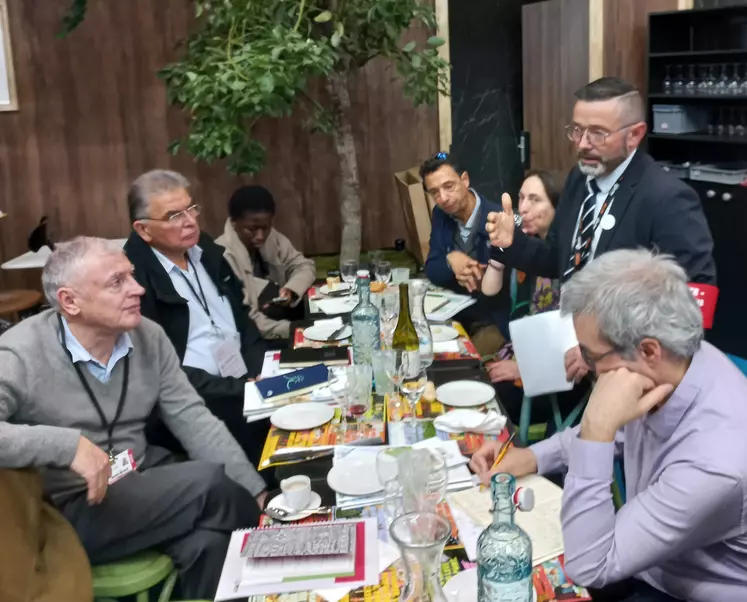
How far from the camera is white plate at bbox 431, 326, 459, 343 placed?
2.69 meters

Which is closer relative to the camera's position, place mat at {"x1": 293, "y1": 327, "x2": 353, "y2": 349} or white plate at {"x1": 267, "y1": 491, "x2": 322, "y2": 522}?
white plate at {"x1": 267, "y1": 491, "x2": 322, "y2": 522}

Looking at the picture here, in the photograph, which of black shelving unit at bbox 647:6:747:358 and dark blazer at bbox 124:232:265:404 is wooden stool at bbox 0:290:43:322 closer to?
dark blazer at bbox 124:232:265:404

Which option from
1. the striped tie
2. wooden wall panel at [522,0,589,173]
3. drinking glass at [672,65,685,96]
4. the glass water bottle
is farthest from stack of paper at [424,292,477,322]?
drinking glass at [672,65,685,96]

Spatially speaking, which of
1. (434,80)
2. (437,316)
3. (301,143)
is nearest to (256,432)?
(437,316)

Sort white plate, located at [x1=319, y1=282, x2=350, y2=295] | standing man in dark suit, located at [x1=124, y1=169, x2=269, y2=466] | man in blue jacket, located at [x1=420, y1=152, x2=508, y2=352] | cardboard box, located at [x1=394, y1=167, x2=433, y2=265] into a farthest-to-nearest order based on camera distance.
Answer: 1. cardboard box, located at [x1=394, y1=167, x2=433, y2=265]
2. white plate, located at [x1=319, y1=282, x2=350, y2=295]
3. man in blue jacket, located at [x1=420, y1=152, x2=508, y2=352]
4. standing man in dark suit, located at [x1=124, y1=169, x2=269, y2=466]

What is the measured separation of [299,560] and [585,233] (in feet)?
5.19

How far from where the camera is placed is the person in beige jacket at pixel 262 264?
11.9ft

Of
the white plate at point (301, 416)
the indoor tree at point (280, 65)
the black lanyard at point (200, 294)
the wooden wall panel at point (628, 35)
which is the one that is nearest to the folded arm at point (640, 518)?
the white plate at point (301, 416)

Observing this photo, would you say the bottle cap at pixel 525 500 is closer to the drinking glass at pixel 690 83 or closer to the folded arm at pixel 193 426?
the folded arm at pixel 193 426

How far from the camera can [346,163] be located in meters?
4.28

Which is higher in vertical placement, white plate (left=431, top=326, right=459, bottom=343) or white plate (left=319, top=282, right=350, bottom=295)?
white plate (left=319, top=282, right=350, bottom=295)

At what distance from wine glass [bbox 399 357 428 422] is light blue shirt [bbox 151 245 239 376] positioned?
42.9 inches

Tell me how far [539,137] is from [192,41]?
8.17 feet

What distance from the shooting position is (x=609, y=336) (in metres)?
1.37
